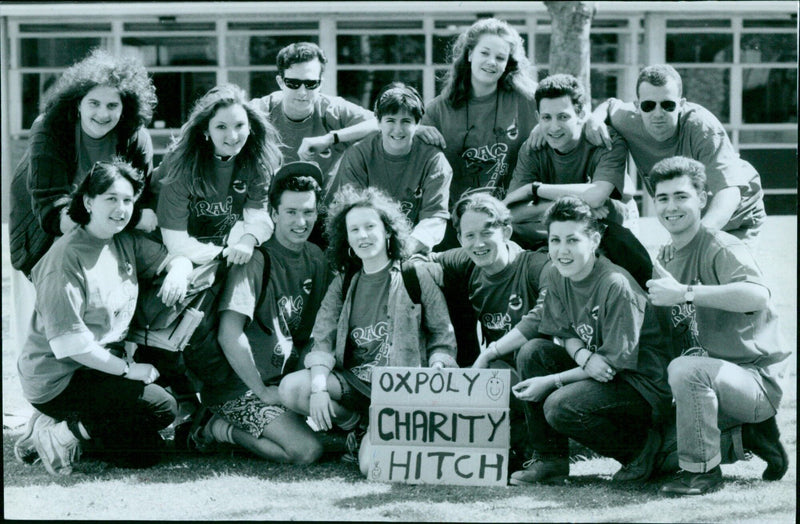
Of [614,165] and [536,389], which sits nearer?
[536,389]

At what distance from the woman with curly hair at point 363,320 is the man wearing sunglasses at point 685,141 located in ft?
4.01

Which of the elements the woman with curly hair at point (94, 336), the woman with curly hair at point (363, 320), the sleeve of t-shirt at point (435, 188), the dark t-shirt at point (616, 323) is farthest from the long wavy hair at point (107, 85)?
the dark t-shirt at point (616, 323)

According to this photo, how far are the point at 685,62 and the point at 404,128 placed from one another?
10.8 meters

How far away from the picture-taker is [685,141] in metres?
5.26

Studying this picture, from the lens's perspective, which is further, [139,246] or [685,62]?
[685,62]

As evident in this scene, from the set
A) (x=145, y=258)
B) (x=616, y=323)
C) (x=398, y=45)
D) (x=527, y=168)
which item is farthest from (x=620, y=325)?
(x=398, y=45)

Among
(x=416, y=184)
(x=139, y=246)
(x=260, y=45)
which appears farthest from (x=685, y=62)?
(x=139, y=246)

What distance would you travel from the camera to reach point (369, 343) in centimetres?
503

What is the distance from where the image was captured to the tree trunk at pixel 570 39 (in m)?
9.52

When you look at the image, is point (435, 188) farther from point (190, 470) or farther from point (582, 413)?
point (190, 470)

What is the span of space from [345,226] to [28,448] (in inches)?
80.4

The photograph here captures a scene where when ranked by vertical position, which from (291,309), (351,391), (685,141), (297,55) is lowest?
(351,391)

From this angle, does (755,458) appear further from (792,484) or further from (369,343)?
(369,343)

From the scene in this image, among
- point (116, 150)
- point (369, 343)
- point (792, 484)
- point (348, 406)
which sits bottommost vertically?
point (792, 484)
